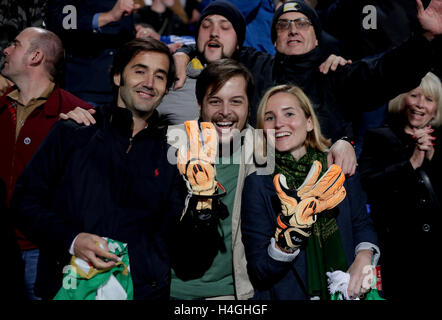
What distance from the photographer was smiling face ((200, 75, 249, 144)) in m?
2.79

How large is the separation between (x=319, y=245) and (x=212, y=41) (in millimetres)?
1812

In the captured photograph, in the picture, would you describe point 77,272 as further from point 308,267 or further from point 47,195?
point 308,267

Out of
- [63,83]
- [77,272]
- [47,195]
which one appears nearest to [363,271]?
[77,272]

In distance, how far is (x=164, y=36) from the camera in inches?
192

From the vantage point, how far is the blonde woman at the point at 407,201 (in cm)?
316

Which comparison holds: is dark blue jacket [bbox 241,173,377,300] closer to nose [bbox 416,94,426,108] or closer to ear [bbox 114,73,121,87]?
ear [bbox 114,73,121,87]

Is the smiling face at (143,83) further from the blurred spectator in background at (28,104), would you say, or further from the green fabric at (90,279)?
the green fabric at (90,279)

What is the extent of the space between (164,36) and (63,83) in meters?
1.51

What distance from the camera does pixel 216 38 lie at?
349 centimetres

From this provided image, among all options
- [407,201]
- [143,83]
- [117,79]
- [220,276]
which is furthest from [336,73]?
[220,276]

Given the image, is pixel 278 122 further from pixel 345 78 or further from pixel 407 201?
pixel 407 201

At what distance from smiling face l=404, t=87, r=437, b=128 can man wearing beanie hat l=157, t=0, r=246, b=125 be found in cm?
145

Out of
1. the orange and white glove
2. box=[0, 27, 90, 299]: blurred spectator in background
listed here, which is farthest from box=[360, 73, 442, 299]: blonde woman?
box=[0, 27, 90, 299]: blurred spectator in background

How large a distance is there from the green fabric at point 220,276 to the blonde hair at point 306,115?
1.80 feet
